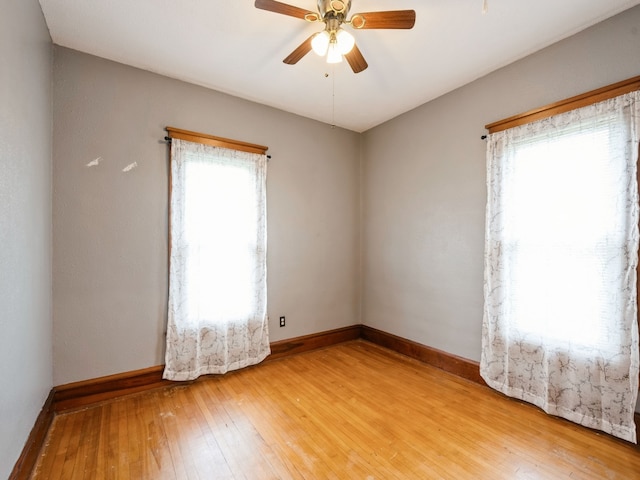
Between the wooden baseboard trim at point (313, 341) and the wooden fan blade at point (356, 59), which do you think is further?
the wooden baseboard trim at point (313, 341)

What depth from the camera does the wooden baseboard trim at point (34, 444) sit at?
A: 56.5 inches

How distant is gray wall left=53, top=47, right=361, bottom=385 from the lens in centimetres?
217

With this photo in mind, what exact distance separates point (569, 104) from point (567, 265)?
1.15m

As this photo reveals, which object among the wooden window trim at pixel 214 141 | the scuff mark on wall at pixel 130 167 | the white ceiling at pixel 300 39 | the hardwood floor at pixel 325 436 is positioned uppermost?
the white ceiling at pixel 300 39

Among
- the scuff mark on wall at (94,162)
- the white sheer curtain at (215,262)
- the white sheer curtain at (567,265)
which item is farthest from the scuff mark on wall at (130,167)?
the white sheer curtain at (567,265)

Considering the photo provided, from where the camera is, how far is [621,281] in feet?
5.96

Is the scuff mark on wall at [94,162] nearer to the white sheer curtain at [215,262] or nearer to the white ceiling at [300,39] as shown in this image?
the white sheer curtain at [215,262]

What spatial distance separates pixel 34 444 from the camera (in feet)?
5.40

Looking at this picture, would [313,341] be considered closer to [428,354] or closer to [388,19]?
[428,354]

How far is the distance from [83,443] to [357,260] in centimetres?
311

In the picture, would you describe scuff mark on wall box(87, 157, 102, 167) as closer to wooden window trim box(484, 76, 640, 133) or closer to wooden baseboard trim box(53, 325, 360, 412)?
wooden baseboard trim box(53, 325, 360, 412)

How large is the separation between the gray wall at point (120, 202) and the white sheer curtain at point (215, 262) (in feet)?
0.45

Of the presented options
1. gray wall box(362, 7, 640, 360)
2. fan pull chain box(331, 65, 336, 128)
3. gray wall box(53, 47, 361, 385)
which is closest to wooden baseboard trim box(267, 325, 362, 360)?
gray wall box(53, 47, 361, 385)

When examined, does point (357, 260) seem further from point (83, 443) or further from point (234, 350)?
point (83, 443)
